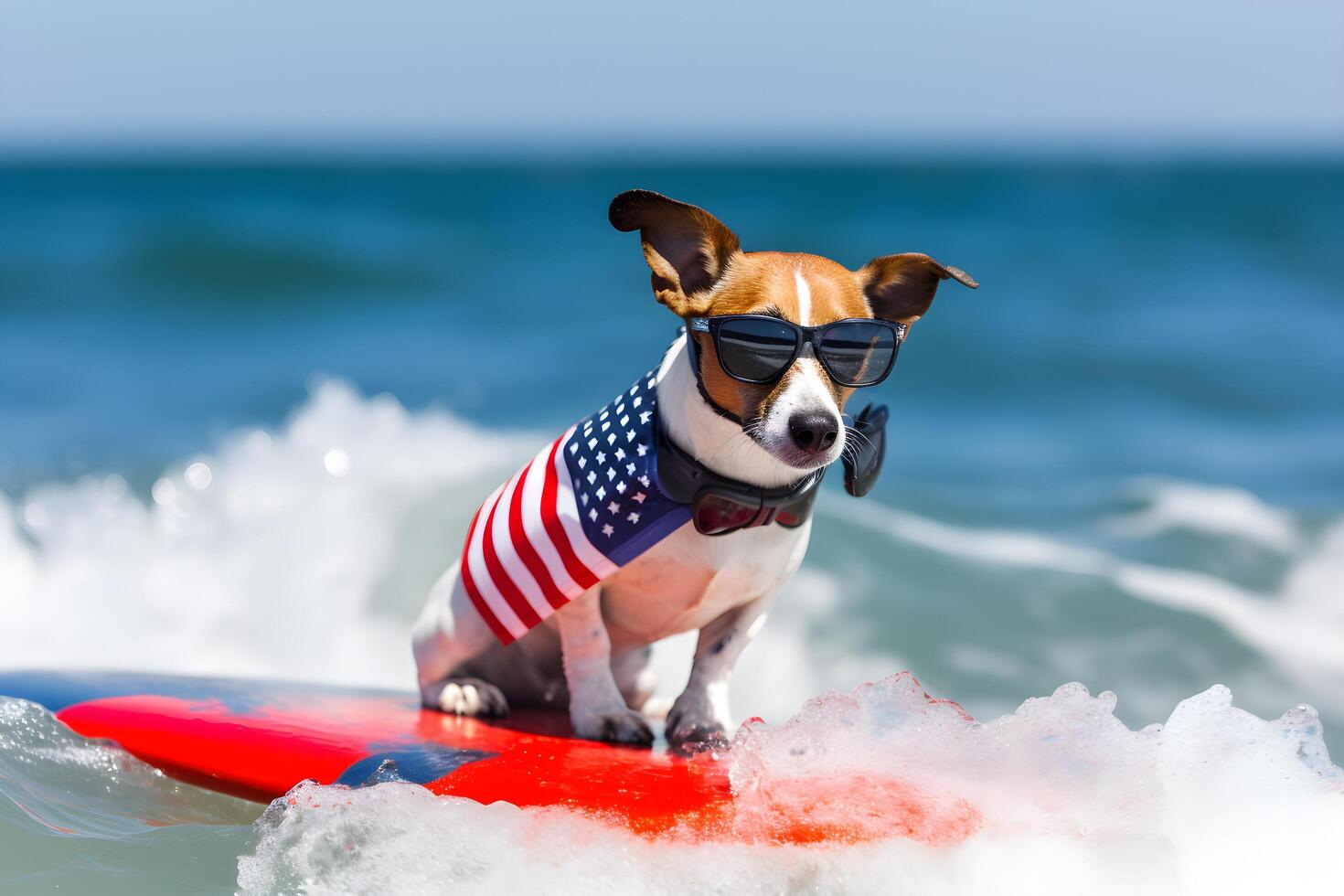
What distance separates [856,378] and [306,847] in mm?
1368

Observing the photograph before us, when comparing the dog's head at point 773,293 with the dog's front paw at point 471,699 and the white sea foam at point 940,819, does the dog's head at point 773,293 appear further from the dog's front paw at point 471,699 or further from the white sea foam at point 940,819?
the dog's front paw at point 471,699

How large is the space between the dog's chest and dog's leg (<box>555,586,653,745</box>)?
8 centimetres

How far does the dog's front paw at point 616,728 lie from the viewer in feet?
10.4

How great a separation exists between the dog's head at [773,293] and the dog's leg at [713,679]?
67cm

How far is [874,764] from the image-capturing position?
280cm

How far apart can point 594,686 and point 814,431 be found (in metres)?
0.94

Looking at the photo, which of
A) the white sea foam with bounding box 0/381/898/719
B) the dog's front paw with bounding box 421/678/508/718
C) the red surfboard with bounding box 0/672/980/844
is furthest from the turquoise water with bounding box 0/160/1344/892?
the dog's front paw with bounding box 421/678/508/718

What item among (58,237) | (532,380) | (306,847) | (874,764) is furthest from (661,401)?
(58,237)

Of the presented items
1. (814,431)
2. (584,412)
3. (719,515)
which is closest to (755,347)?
(814,431)

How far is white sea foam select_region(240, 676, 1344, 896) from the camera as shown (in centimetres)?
252

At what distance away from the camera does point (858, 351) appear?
2.69 metres

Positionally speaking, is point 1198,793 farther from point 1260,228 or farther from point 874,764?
point 1260,228

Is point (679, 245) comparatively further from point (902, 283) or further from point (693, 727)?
point (693, 727)

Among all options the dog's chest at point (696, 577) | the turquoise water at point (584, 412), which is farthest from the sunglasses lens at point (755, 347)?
the turquoise water at point (584, 412)
